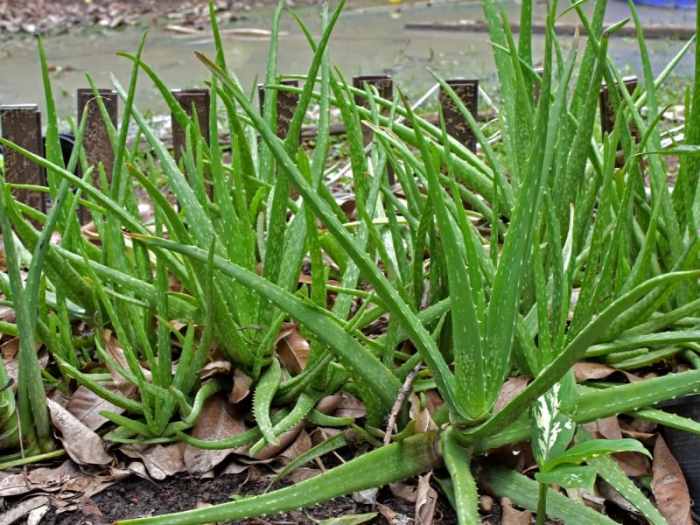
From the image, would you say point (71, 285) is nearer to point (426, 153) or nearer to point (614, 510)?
point (426, 153)

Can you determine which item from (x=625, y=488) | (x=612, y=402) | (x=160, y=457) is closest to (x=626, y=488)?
(x=625, y=488)

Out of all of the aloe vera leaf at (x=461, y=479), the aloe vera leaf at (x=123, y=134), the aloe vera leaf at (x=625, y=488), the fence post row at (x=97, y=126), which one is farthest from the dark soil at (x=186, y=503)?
the fence post row at (x=97, y=126)

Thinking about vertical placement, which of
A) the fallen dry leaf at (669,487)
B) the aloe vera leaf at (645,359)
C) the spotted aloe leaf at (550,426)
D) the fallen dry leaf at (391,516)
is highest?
the spotted aloe leaf at (550,426)

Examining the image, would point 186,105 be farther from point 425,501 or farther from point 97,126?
point 425,501

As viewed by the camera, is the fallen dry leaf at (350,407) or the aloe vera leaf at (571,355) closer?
the aloe vera leaf at (571,355)

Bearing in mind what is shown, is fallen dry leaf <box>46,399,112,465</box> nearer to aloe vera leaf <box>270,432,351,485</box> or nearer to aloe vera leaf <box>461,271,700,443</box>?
aloe vera leaf <box>270,432,351,485</box>

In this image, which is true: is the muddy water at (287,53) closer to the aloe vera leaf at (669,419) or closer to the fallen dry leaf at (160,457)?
the fallen dry leaf at (160,457)
